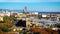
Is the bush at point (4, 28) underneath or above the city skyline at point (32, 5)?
underneath

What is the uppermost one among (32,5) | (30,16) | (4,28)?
(32,5)

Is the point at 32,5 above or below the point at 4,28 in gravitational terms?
above

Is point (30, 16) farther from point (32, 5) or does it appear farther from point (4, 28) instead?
point (4, 28)

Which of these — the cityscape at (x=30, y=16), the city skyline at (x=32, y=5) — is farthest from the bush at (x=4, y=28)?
the city skyline at (x=32, y=5)

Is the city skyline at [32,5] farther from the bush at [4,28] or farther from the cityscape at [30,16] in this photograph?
the bush at [4,28]

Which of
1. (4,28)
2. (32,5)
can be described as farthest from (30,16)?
(4,28)

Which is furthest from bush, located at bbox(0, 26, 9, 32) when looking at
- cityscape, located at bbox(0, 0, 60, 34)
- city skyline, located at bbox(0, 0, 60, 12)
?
city skyline, located at bbox(0, 0, 60, 12)

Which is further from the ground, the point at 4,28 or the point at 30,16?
the point at 30,16

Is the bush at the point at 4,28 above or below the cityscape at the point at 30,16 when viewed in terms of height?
below

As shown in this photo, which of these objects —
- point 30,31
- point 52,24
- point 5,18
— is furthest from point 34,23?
point 5,18
